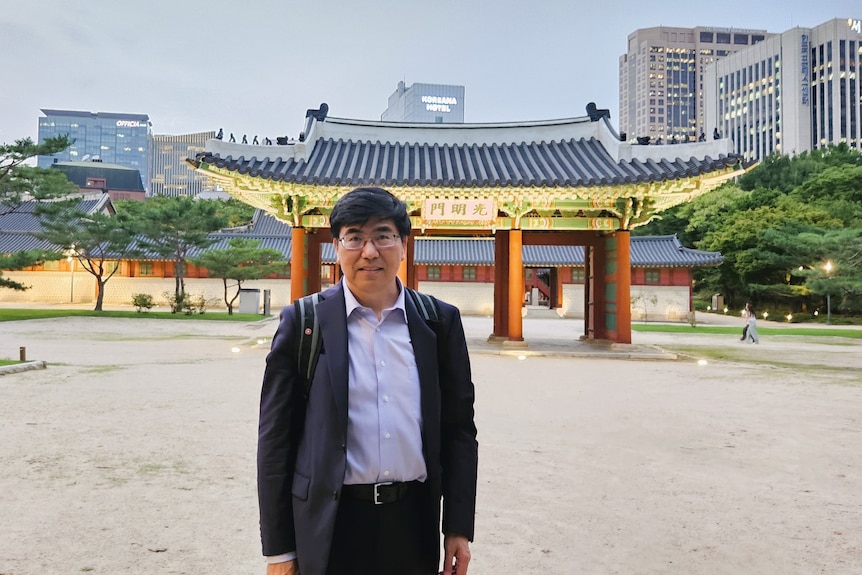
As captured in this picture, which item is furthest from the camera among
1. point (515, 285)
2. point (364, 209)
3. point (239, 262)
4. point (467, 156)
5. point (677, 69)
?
point (677, 69)

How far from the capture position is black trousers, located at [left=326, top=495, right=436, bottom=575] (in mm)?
1907

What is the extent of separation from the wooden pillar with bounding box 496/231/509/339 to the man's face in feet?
53.6

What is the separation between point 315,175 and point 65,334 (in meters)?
11.2

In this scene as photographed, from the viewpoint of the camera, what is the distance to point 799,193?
41.5m

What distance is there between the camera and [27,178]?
23.0m

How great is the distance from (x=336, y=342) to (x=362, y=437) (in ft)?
1.13

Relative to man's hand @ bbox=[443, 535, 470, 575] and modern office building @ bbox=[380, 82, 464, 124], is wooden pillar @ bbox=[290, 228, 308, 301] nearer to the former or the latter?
man's hand @ bbox=[443, 535, 470, 575]

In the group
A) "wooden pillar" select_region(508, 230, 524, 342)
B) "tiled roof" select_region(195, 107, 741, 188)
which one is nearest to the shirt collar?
"tiled roof" select_region(195, 107, 741, 188)

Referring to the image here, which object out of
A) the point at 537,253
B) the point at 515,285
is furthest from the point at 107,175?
the point at 515,285

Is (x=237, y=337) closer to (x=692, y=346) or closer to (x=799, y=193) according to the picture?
(x=692, y=346)

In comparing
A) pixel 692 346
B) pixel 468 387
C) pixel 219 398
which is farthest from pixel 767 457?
pixel 692 346

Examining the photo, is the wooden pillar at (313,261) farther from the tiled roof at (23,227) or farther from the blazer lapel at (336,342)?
the tiled roof at (23,227)

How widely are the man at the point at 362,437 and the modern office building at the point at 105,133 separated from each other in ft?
622

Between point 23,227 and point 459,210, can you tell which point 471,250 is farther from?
point 23,227
